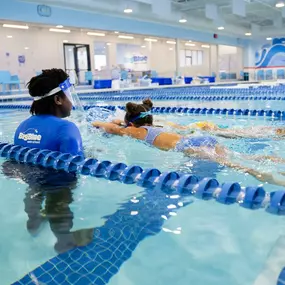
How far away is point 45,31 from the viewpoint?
16125 millimetres

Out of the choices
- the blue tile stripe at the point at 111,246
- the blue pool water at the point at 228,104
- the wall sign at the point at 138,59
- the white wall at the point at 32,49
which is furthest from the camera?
the wall sign at the point at 138,59

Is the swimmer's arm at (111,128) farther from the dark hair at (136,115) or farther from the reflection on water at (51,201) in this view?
the reflection on water at (51,201)

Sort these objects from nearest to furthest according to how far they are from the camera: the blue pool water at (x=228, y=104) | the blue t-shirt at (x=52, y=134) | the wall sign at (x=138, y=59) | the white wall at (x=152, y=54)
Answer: the blue t-shirt at (x=52, y=134)
the blue pool water at (x=228, y=104)
the white wall at (x=152, y=54)
the wall sign at (x=138, y=59)

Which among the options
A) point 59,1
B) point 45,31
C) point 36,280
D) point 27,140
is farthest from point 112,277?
point 45,31

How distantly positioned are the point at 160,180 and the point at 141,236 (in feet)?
1.33

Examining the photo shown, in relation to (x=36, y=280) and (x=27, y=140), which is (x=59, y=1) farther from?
(x=36, y=280)

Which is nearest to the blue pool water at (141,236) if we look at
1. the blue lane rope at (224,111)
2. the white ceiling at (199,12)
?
the blue lane rope at (224,111)

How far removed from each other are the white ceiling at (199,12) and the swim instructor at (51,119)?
9848 millimetres

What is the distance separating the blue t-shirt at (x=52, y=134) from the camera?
86.2 inches

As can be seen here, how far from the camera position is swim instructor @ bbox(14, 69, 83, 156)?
2205mm

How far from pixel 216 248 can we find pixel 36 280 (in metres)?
0.80

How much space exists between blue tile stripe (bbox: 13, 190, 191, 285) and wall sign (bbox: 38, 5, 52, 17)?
35.3 feet

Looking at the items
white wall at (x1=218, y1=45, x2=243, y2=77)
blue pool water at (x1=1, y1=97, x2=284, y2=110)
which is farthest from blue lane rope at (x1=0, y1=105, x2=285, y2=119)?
white wall at (x1=218, y1=45, x2=243, y2=77)

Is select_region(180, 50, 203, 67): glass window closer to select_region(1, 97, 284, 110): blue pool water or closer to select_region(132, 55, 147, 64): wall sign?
select_region(132, 55, 147, 64): wall sign
